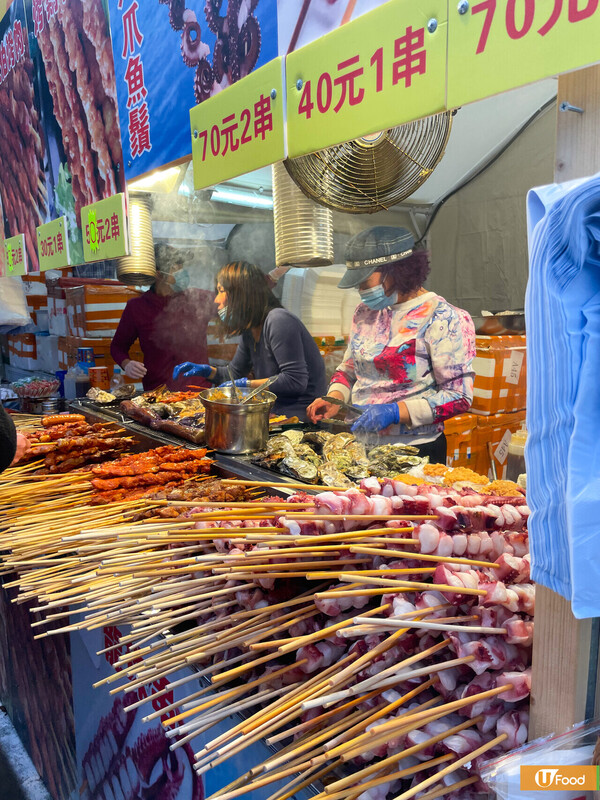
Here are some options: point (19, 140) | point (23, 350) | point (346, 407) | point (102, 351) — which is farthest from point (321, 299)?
point (23, 350)

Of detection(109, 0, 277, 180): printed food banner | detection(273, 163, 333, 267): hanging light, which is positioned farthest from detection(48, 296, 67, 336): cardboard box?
detection(273, 163, 333, 267): hanging light

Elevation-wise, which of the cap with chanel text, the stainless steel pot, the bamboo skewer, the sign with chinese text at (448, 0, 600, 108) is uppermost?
the sign with chinese text at (448, 0, 600, 108)

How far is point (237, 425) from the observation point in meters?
2.73

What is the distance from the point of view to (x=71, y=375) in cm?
572

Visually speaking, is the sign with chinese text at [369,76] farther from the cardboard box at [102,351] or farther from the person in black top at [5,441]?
the cardboard box at [102,351]

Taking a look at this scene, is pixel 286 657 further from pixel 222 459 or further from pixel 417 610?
pixel 222 459

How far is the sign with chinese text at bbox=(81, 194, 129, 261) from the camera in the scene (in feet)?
10.9

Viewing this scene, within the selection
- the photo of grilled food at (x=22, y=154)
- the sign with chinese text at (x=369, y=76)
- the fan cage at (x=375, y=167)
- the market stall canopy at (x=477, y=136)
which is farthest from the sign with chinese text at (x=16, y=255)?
the sign with chinese text at (x=369, y=76)

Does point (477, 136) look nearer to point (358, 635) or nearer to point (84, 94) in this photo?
point (358, 635)

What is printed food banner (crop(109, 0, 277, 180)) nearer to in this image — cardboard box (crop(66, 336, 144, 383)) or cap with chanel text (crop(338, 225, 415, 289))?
cap with chanel text (crop(338, 225, 415, 289))

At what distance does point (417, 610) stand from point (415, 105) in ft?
3.71

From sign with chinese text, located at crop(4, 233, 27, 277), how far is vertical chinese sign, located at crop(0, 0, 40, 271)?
5 centimetres

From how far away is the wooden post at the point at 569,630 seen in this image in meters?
0.77

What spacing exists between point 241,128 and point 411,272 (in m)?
1.14
